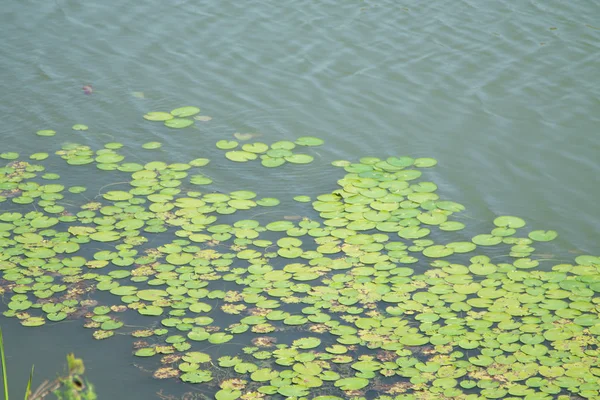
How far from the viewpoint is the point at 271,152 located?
559 centimetres

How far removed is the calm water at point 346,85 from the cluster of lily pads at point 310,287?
32 cm

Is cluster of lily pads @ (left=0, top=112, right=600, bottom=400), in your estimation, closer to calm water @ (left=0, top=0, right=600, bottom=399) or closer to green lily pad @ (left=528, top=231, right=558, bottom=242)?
green lily pad @ (left=528, top=231, right=558, bottom=242)

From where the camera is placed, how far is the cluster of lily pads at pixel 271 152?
549 cm

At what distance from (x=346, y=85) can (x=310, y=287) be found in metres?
2.68

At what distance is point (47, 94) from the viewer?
635 centimetres

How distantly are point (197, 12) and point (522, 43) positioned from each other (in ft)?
10.4

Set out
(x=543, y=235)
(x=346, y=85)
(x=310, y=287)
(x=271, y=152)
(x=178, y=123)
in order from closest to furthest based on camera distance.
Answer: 1. (x=310, y=287)
2. (x=543, y=235)
3. (x=271, y=152)
4. (x=178, y=123)
5. (x=346, y=85)

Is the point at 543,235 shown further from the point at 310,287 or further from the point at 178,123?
the point at 178,123

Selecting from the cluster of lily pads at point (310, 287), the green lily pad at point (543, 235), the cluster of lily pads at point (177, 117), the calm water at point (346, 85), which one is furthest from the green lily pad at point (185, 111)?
the green lily pad at point (543, 235)

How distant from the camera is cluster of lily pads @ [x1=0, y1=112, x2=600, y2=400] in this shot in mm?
3623

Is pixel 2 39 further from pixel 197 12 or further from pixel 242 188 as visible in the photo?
pixel 242 188

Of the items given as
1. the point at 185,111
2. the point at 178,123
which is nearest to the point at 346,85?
the point at 185,111

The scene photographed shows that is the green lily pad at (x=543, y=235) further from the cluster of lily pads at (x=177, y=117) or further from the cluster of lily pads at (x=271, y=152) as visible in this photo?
the cluster of lily pads at (x=177, y=117)

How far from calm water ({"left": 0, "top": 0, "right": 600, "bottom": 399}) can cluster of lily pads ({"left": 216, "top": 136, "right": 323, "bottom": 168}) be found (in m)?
0.10
